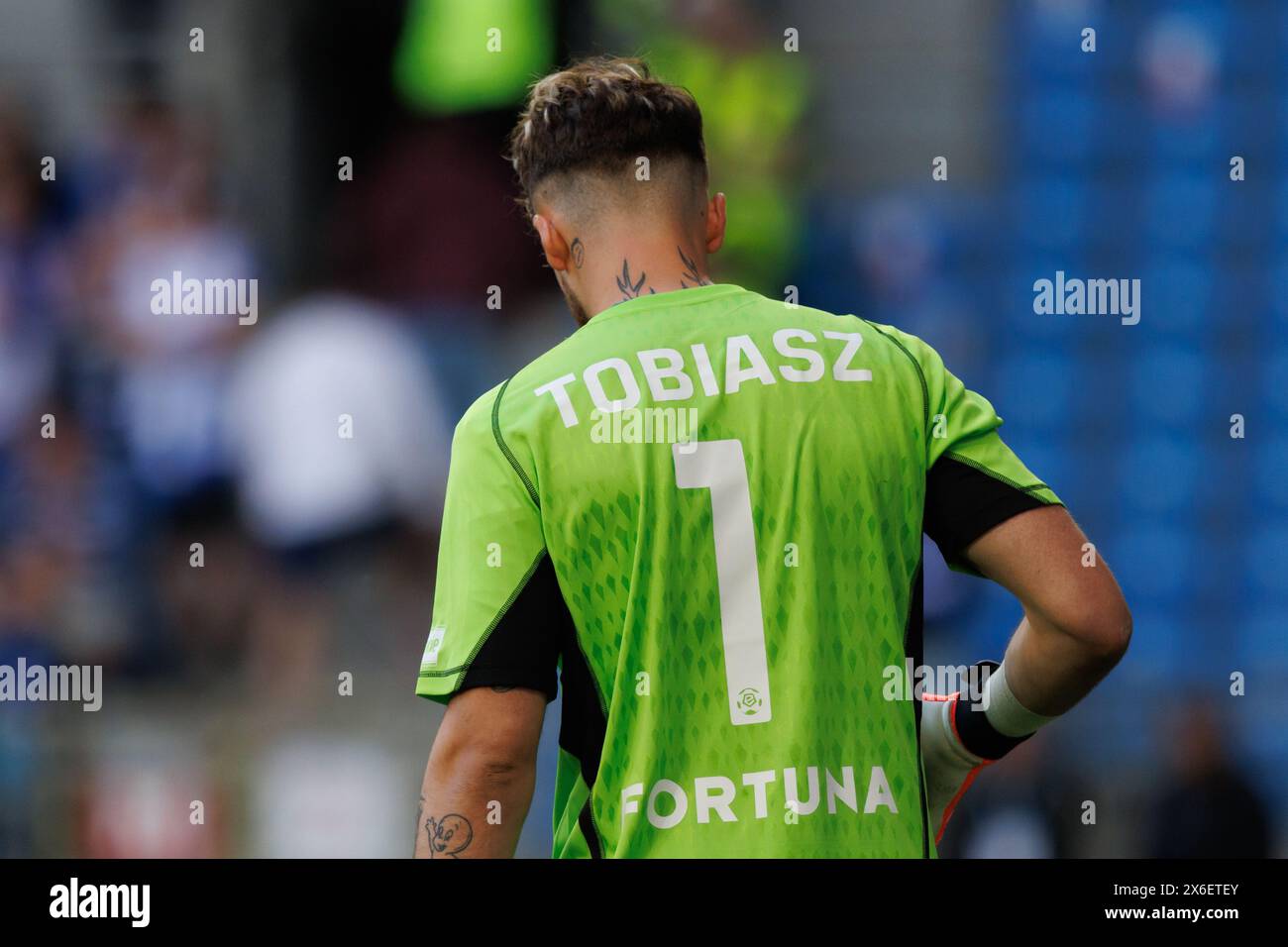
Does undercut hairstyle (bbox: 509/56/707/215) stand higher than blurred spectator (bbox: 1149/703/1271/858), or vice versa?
undercut hairstyle (bbox: 509/56/707/215)

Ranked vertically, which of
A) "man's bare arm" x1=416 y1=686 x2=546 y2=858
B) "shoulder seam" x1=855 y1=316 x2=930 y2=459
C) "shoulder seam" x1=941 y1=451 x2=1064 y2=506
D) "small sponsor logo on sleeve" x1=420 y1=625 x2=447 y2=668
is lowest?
"man's bare arm" x1=416 y1=686 x2=546 y2=858

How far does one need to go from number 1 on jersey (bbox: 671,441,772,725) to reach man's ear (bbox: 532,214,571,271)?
44 centimetres

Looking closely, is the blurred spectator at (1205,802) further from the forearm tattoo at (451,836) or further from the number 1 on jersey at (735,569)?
the forearm tattoo at (451,836)

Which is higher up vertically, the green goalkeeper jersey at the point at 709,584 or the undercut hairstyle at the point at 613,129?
the undercut hairstyle at the point at 613,129

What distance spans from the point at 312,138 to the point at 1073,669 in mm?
5696

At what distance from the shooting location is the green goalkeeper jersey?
7.47ft

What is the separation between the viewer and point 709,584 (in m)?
2.30

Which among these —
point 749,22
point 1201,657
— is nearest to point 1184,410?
point 1201,657

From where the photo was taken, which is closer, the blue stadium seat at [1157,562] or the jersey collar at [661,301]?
the jersey collar at [661,301]

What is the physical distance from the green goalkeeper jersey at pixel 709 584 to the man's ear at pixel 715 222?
286 millimetres

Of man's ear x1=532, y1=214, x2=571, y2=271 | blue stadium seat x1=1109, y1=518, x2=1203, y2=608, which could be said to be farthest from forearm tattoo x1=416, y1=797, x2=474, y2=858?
blue stadium seat x1=1109, y1=518, x2=1203, y2=608

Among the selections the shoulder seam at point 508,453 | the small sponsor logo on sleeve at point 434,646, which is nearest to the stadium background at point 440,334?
the small sponsor logo on sleeve at point 434,646

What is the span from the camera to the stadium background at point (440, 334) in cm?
637

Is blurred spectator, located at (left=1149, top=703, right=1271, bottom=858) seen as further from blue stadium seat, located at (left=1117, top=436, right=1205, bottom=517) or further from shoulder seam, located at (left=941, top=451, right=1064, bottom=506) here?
shoulder seam, located at (left=941, top=451, right=1064, bottom=506)
